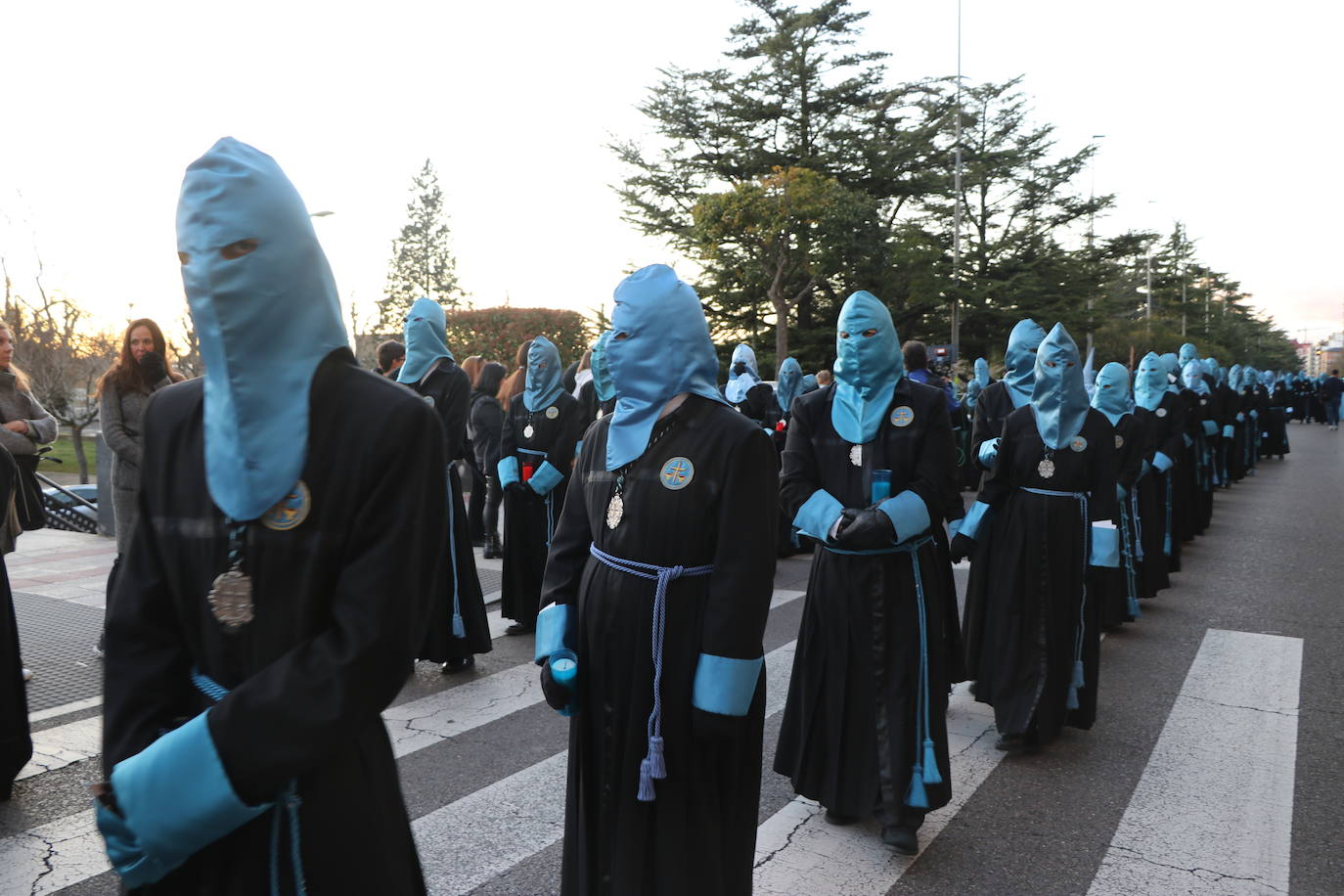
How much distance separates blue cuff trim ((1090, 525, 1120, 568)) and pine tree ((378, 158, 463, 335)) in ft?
180

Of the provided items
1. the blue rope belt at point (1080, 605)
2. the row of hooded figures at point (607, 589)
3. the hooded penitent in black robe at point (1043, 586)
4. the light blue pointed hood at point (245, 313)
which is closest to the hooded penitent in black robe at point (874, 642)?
the row of hooded figures at point (607, 589)

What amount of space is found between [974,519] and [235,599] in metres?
4.58

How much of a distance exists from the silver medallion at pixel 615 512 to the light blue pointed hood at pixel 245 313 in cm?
128

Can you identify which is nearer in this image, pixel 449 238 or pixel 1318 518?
pixel 1318 518

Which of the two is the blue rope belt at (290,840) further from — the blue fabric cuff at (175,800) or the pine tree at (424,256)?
the pine tree at (424,256)

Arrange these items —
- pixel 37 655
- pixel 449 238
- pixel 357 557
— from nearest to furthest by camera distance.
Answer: pixel 357 557 < pixel 37 655 < pixel 449 238

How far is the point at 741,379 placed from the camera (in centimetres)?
1281

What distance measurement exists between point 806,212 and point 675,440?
28.6 metres

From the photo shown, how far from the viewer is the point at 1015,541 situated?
5578 millimetres

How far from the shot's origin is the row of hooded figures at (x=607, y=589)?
1.72 metres

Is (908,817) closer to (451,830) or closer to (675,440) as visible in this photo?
(451,830)

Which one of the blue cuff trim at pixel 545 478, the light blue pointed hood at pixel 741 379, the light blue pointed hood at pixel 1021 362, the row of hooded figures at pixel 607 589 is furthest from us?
the light blue pointed hood at pixel 741 379

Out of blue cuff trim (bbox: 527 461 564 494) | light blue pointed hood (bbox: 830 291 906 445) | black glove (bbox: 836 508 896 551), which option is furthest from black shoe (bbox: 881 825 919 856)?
blue cuff trim (bbox: 527 461 564 494)

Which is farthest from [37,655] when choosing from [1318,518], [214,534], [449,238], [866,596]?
[449,238]
